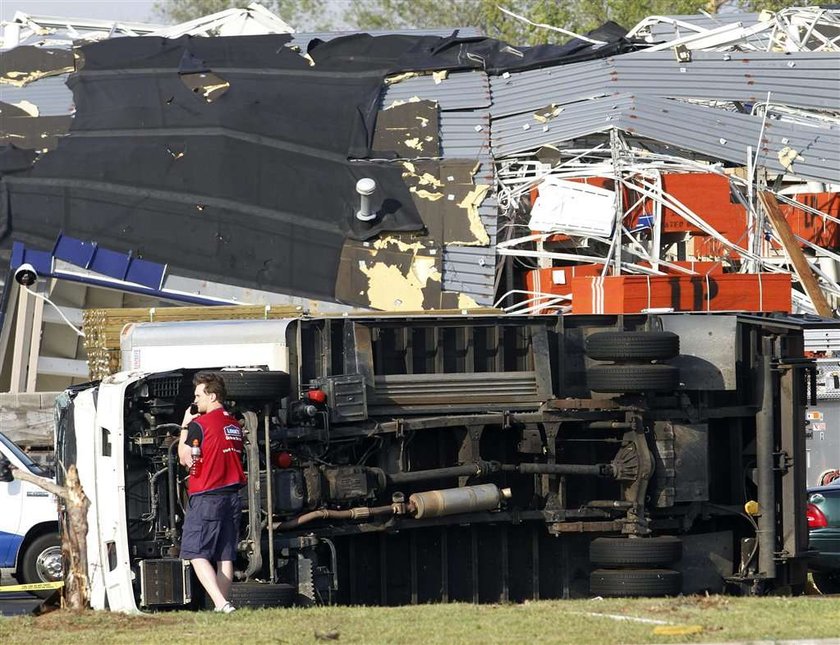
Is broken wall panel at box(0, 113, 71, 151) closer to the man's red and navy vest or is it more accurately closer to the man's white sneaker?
the man's red and navy vest

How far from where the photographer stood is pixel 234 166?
18906 mm

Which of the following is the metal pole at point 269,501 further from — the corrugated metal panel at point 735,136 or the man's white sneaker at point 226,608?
the corrugated metal panel at point 735,136

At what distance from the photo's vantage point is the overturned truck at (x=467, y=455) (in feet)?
31.3

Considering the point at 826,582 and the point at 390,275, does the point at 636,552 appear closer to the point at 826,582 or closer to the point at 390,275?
the point at 826,582

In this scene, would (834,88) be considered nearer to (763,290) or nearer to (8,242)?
(763,290)

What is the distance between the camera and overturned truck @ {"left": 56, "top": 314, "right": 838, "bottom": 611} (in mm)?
9555

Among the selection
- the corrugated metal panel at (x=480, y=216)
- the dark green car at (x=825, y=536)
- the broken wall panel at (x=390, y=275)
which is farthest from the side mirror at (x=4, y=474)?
the dark green car at (x=825, y=536)

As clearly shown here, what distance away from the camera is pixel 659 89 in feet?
63.0

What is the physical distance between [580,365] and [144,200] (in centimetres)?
967

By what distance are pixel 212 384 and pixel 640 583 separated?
329cm

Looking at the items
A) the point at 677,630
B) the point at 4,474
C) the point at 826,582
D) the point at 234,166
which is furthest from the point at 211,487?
the point at 234,166

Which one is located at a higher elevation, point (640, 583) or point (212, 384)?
point (212, 384)

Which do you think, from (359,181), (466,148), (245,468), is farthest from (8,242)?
(245,468)

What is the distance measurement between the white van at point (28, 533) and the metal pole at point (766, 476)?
265 inches
